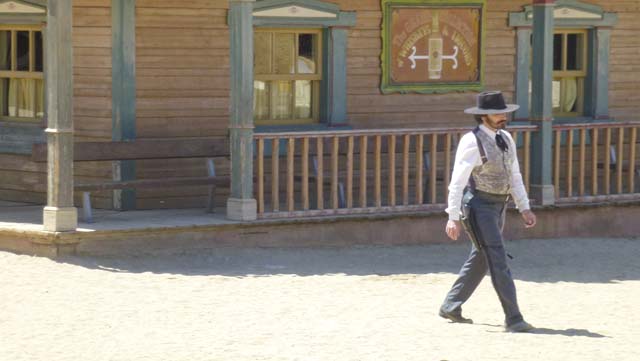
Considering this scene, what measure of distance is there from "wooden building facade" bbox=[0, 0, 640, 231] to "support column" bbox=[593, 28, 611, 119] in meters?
0.34

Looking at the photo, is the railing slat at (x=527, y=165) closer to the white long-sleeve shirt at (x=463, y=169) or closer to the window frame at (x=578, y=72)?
the window frame at (x=578, y=72)

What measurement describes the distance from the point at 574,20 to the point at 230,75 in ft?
18.5

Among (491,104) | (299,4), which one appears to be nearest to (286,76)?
(299,4)

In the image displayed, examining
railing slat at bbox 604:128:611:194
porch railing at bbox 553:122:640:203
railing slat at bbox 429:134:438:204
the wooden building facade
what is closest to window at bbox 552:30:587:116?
the wooden building facade

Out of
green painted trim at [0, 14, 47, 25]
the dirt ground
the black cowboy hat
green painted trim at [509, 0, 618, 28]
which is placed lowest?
the dirt ground

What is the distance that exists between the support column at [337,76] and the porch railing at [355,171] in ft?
1.02

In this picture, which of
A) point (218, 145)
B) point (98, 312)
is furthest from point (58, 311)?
point (218, 145)

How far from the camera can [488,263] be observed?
9.99 m

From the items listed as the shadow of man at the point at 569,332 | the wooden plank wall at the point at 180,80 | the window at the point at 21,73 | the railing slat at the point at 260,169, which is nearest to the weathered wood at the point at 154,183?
the railing slat at the point at 260,169

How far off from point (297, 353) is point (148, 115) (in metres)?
6.17

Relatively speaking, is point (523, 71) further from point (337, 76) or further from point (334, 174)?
point (334, 174)

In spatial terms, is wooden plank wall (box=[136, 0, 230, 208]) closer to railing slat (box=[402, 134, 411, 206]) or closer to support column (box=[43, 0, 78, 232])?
support column (box=[43, 0, 78, 232])

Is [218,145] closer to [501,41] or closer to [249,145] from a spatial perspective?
[249,145]

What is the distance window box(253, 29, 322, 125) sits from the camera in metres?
15.5
